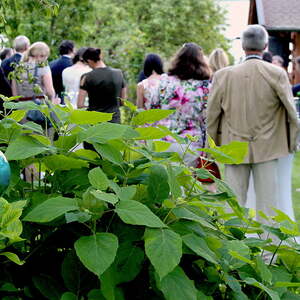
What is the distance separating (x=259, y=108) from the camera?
588cm

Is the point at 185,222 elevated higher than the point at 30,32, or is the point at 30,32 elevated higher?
the point at 185,222

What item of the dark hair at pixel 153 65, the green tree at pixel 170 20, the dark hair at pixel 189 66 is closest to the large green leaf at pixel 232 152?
the dark hair at pixel 189 66

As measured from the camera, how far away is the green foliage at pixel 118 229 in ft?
5.08

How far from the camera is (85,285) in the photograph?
1690 mm

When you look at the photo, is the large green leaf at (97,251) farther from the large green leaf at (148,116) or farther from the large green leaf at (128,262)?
the large green leaf at (148,116)

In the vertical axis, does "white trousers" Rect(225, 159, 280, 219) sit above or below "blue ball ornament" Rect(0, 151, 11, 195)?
below

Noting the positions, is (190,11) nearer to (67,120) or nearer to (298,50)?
(298,50)

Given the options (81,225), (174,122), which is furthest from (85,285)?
(174,122)

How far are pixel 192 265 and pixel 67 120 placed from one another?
50cm

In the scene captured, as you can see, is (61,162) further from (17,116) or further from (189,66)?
(189,66)

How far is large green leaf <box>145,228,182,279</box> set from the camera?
151cm

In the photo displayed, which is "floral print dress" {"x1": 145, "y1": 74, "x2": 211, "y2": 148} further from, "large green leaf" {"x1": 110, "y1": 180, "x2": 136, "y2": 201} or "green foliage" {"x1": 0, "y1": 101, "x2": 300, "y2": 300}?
"large green leaf" {"x1": 110, "y1": 180, "x2": 136, "y2": 201}

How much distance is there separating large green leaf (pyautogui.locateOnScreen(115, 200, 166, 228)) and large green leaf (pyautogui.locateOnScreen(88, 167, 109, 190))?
0.06 meters

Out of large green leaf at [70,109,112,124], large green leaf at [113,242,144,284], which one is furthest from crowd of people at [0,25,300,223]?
large green leaf at [113,242,144,284]
